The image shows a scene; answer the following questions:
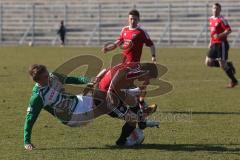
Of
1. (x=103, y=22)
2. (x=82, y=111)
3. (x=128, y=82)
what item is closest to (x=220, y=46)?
(x=128, y=82)

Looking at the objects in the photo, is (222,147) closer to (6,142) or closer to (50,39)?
(6,142)

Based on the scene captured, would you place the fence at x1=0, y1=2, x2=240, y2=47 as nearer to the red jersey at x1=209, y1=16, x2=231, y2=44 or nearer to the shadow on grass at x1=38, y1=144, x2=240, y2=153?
the red jersey at x1=209, y1=16, x2=231, y2=44

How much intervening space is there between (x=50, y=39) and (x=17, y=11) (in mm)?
4902

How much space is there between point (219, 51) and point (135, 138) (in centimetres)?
913

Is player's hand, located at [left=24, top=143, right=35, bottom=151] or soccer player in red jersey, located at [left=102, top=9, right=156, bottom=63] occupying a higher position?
soccer player in red jersey, located at [left=102, top=9, right=156, bottom=63]

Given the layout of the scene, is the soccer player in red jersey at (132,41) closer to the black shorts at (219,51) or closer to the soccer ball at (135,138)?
the soccer ball at (135,138)

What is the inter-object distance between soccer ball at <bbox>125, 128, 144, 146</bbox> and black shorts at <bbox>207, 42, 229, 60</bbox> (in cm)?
893

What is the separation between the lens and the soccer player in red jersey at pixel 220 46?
1759 cm

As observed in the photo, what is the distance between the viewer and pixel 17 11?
51406 mm

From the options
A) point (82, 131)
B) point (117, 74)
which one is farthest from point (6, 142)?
point (117, 74)

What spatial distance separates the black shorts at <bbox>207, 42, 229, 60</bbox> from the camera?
1811 centimetres

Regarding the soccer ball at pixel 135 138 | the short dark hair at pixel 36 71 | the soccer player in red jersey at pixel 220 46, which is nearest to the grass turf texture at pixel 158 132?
the soccer ball at pixel 135 138

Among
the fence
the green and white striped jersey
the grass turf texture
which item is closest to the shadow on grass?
the grass turf texture

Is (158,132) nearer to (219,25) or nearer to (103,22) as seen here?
(219,25)
